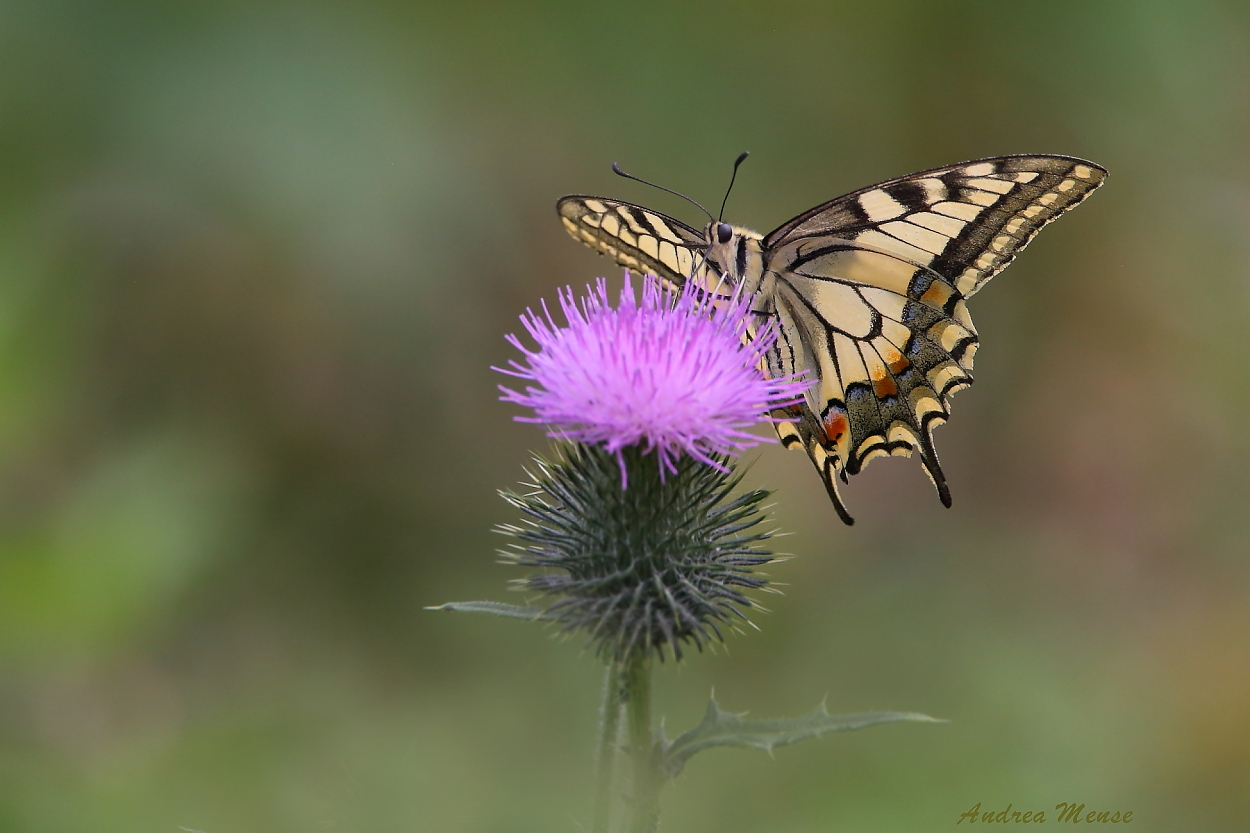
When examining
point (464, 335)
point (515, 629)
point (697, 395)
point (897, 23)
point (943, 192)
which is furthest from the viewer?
point (897, 23)

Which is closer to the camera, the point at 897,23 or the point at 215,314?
the point at 215,314

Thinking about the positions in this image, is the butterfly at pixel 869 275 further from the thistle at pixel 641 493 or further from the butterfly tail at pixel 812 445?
the thistle at pixel 641 493

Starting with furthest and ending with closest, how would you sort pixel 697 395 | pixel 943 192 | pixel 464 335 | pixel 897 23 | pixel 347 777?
pixel 897 23
pixel 464 335
pixel 943 192
pixel 347 777
pixel 697 395

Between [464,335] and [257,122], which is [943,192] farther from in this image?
[257,122]

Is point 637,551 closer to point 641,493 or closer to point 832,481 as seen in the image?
point 641,493

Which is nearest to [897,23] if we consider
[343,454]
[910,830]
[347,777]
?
[343,454]

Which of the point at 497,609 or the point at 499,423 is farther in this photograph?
the point at 499,423

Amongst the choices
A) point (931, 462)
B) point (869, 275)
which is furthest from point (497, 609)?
point (869, 275)
